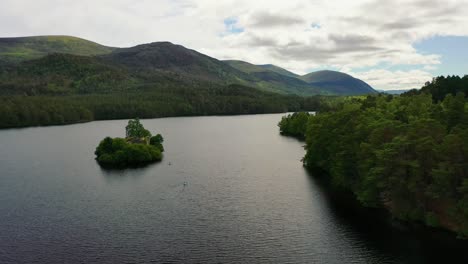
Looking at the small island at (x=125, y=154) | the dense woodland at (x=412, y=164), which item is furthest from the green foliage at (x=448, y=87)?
the small island at (x=125, y=154)

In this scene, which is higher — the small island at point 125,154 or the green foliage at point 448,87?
the green foliage at point 448,87

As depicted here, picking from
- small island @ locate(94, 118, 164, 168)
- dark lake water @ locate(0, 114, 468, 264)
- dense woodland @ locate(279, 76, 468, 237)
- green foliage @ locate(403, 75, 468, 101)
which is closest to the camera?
dark lake water @ locate(0, 114, 468, 264)

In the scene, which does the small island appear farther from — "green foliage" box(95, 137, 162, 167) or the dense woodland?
the dense woodland

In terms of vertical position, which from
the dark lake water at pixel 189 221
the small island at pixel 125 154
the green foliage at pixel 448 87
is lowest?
the dark lake water at pixel 189 221

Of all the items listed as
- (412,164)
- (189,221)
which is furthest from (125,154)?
(412,164)

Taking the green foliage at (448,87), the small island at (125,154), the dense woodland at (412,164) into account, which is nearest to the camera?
the dense woodland at (412,164)

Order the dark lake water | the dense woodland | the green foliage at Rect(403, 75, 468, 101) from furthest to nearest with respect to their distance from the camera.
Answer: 1. the green foliage at Rect(403, 75, 468, 101)
2. the dense woodland
3. the dark lake water

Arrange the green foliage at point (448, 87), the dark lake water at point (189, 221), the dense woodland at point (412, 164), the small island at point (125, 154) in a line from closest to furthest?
the dark lake water at point (189, 221) → the dense woodland at point (412, 164) → the small island at point (125, 154) → the green foliage at point (448, 87)

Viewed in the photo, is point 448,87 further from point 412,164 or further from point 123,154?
point 123,154

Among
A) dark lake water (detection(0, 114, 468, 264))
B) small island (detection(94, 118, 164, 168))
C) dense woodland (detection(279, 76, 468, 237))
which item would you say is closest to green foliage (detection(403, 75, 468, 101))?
dense woodland (detection(279, 76, 468, 237))

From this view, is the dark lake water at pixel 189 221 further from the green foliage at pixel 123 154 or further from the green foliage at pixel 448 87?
the green foliage at pixel 448 87
